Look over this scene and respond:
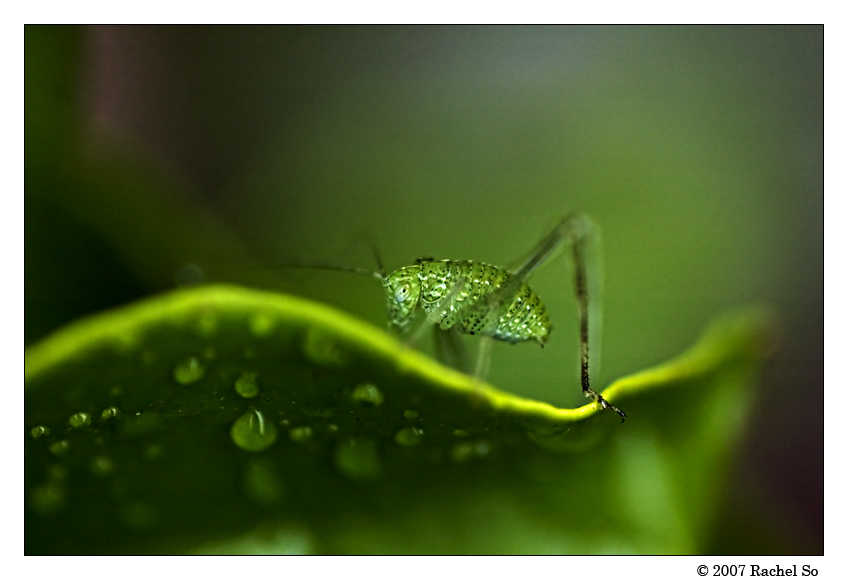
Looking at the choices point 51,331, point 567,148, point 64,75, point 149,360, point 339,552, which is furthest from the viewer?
point 567,148

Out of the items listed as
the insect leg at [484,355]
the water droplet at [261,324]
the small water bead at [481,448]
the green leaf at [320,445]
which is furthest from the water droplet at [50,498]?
the insect leg at [484,355]

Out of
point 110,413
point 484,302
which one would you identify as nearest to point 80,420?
point 110,413

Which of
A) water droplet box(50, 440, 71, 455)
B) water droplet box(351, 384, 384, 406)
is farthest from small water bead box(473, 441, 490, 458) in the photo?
water droplet box(50, 440, 71, 455)

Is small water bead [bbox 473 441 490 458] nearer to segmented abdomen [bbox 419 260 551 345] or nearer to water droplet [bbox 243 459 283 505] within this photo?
water droplet [bbox 243 459 283 505]

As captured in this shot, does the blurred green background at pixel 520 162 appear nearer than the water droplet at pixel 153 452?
No

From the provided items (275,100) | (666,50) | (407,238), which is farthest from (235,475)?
(666,50)

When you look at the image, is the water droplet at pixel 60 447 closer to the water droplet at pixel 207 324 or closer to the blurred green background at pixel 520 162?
the water droplet at pixel 207 324

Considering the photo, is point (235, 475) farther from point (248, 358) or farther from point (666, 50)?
point (666, 50)

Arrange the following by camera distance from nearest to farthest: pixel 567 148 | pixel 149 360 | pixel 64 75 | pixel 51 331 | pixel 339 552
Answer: pixel 149 360, pixel 339 552, pixel 51 331, pixel 64 75, pixel 567 148
